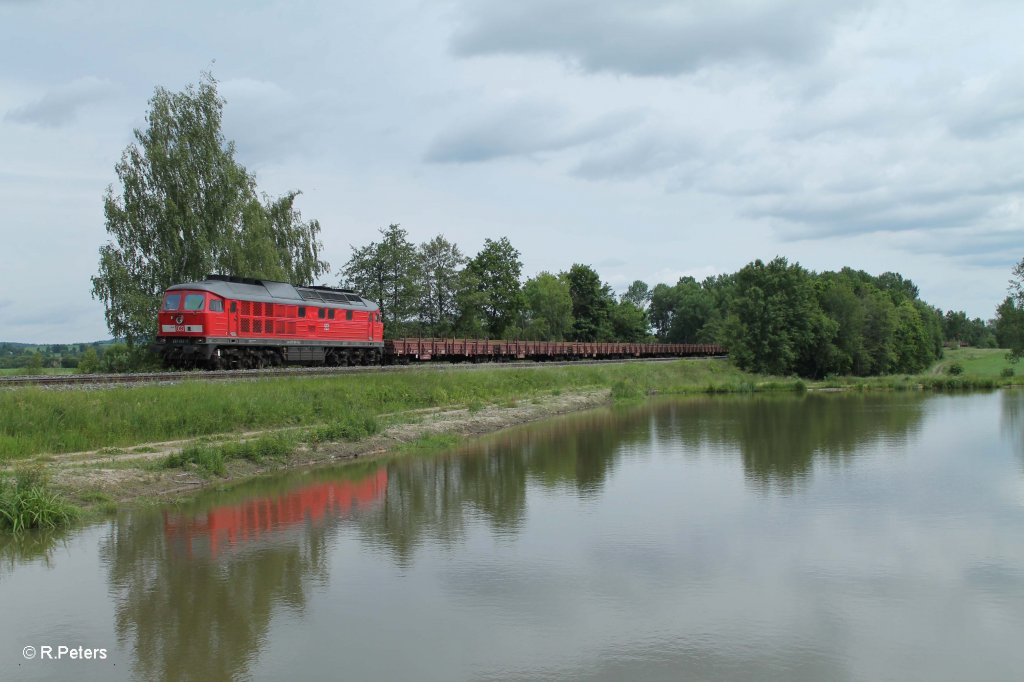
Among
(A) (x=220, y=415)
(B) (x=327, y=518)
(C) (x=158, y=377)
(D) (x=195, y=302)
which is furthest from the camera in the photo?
(D) (x=195, y=302)

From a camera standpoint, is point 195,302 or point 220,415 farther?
point 195,302

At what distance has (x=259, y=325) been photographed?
31.1 metres

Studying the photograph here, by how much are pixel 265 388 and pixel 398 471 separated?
646 centimetres

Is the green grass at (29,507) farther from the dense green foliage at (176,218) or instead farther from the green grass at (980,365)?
the green grass at (980,365)

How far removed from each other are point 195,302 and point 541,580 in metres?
20.7

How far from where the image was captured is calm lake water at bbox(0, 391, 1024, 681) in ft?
29.5

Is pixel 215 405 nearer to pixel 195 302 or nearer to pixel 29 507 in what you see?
pixel 195 302

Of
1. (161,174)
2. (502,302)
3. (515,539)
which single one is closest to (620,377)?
(502,302)

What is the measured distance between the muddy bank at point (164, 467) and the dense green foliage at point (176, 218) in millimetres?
14057

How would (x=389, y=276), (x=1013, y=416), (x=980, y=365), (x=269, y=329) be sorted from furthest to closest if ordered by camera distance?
(x=980, y=365) < (x=389, y=276) < (x=1013, y=416) < (x=269, y=329)

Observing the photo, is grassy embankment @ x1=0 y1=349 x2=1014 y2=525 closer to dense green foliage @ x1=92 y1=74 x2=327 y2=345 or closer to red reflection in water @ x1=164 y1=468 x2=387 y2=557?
red reflection in water @ x1=164 y1=468 x2=387 y2=557

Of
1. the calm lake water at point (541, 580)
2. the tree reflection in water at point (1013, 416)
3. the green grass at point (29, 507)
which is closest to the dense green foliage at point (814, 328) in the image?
the tree reflection in water at point (1013, 416)

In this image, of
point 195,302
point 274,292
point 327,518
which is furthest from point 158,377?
point 327,518

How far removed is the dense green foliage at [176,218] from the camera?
3428 cm
